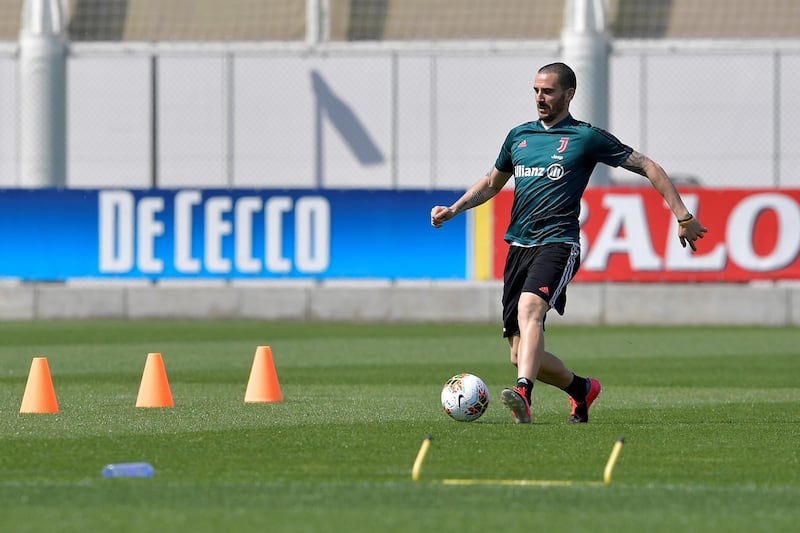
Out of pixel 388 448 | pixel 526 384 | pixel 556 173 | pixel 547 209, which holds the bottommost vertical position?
pixel 388 448

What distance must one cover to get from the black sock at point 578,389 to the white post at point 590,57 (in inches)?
668

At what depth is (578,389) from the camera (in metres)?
11.1

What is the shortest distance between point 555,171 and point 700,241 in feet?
47.9

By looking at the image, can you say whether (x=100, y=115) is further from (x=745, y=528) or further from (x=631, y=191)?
(x=745, y=528)

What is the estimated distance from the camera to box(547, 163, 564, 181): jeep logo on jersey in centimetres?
1071

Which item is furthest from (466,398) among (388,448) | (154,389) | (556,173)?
(154,389)

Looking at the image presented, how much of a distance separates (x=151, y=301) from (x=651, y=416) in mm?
15749

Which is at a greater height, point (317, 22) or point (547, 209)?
point (317, 22)

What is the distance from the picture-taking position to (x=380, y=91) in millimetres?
30391

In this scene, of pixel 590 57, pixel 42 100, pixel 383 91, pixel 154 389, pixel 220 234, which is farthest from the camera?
pixel 383 91

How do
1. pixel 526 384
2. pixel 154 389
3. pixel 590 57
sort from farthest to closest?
pixel 590 57
pixel 154 389
pixel 526 384

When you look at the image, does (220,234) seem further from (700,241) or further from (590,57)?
(700,241)

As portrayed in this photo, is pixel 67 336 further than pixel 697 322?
No

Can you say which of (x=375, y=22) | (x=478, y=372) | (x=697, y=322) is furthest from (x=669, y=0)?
(x=478, y=372)
